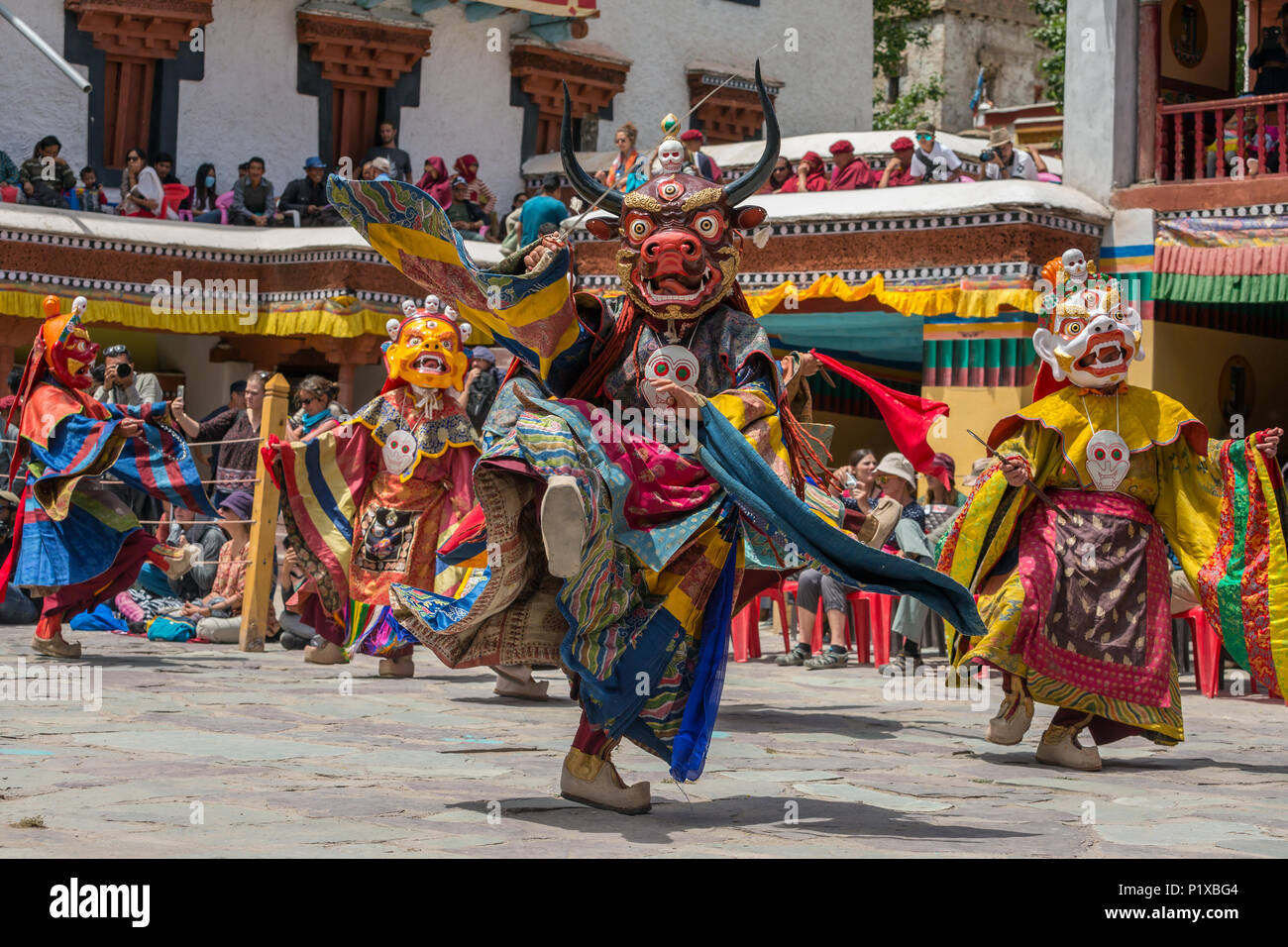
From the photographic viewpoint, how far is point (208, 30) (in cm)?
1928

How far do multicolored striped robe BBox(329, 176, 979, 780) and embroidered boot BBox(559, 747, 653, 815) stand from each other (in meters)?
0.13

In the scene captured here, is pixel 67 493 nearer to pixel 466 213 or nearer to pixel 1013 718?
pixel 1013 718

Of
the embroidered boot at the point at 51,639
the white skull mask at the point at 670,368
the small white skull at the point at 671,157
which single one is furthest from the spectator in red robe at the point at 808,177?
the white skull mask at the point at 670,368

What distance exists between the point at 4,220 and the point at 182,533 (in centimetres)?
530

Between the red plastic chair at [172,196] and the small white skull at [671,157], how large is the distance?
12.4m

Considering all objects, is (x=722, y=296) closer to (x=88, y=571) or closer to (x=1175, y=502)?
(x=1175, y=502)

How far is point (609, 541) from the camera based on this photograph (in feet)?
17.0

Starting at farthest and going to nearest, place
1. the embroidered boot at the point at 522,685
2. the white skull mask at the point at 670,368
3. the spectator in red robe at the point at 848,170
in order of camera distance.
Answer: the spectator in red robe at the point at 848,170 → the embroidered boot at the point at 522,685 → the white skull mask at the point at 670,368

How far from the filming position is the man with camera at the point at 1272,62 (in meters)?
14.4

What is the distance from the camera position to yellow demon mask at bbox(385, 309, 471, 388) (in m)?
9.26

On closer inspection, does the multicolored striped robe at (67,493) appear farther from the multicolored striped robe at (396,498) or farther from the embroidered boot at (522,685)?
the embroidered boot at (522,685)

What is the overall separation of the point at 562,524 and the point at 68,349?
5.79 meters

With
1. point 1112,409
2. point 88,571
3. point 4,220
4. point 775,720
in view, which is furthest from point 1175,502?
point 4,220

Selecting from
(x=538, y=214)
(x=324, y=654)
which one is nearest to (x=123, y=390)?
(x=538, y=214)
